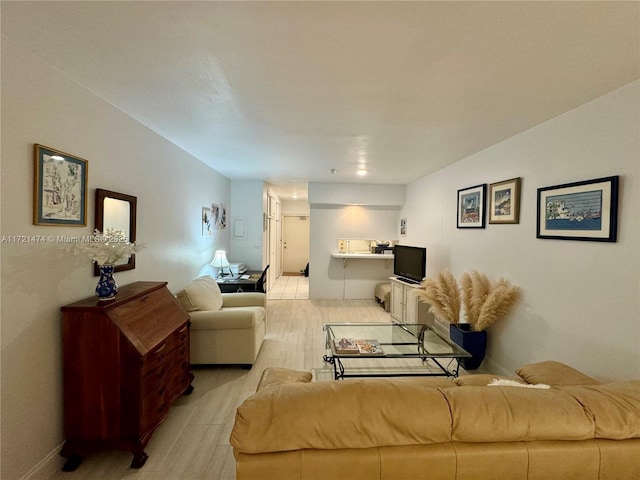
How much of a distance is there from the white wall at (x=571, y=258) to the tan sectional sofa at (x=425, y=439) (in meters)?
1.26

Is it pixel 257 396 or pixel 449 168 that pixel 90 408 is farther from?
pixel 449 168

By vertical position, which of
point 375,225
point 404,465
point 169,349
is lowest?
point 169,349

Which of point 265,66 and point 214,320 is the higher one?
point 265,66

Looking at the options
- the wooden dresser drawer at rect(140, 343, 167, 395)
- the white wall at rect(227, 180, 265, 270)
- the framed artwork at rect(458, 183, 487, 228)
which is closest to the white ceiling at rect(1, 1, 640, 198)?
the framed artwork at rect(458, 183, 487, 228)

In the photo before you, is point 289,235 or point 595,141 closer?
point 595,141

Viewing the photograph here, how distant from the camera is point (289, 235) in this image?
10.4 m

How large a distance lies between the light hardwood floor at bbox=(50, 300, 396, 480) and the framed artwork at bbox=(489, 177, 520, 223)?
2.48 m

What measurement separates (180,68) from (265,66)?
A: 0.51m

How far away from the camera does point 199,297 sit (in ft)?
10.8

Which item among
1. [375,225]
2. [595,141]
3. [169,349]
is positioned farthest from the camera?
[375,225]

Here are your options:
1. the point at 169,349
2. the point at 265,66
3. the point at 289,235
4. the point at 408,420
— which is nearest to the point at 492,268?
the point at 408,420

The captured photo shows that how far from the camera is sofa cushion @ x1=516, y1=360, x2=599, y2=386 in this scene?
A: 5.97 feet

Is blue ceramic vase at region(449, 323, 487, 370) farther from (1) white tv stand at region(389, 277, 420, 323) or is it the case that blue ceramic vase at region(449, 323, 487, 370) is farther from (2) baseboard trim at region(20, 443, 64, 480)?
(2) baseboard trim at region(20, 443, 64, 480)

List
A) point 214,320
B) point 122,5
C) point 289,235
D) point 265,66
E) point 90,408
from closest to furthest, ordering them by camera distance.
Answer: point 122,5 → point 265,66 → point 90,408 → point 214,320 → point 289,235
